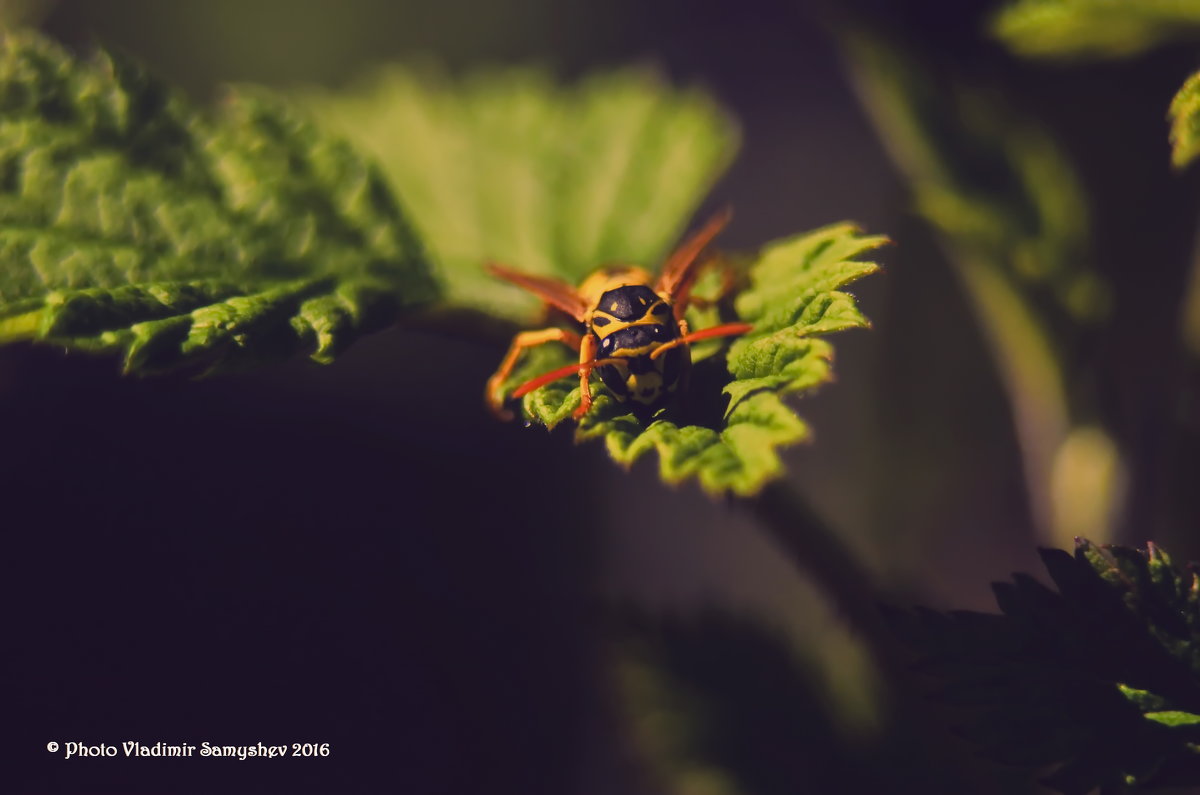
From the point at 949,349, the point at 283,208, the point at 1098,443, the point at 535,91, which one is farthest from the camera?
the point at 949,349

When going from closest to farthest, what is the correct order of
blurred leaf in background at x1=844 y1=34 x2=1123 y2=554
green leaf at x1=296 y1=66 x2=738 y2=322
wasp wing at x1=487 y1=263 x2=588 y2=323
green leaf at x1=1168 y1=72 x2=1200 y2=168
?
1. green leaf at x1=1168 y1=72 x2=1200 y2=168
2. wasp wing at x1=487 y1=263 x2=588 y2=323
3. blurred leaf in background at x1=844 y1=34 x2=1123 y2=554
4. green leaf at x1=296 y1=66 x2=738 y2=322

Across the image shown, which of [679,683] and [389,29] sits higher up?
[389,29]

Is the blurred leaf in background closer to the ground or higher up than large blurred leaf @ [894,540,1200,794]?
higher up

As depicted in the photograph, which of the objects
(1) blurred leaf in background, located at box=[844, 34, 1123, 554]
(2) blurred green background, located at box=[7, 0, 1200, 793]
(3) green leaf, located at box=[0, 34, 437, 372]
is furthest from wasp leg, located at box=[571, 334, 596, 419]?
(1) blurred leaf in background, located at box=[844, 34, 1123, 554]

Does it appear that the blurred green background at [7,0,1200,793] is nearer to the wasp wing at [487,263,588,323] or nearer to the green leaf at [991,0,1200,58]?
the green leaf at [991,0,1200,58]

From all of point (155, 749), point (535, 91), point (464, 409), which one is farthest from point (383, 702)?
point (535, 91)

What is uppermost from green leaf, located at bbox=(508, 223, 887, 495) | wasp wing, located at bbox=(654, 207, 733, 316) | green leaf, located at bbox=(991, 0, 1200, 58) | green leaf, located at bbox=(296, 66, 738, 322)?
green leaf, located at bbox=(296, 66, 738, 322)

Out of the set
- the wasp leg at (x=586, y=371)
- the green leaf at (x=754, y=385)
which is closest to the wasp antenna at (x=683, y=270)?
the green leaf at (x=754, y=385)

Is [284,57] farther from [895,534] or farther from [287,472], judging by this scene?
[895,534]
